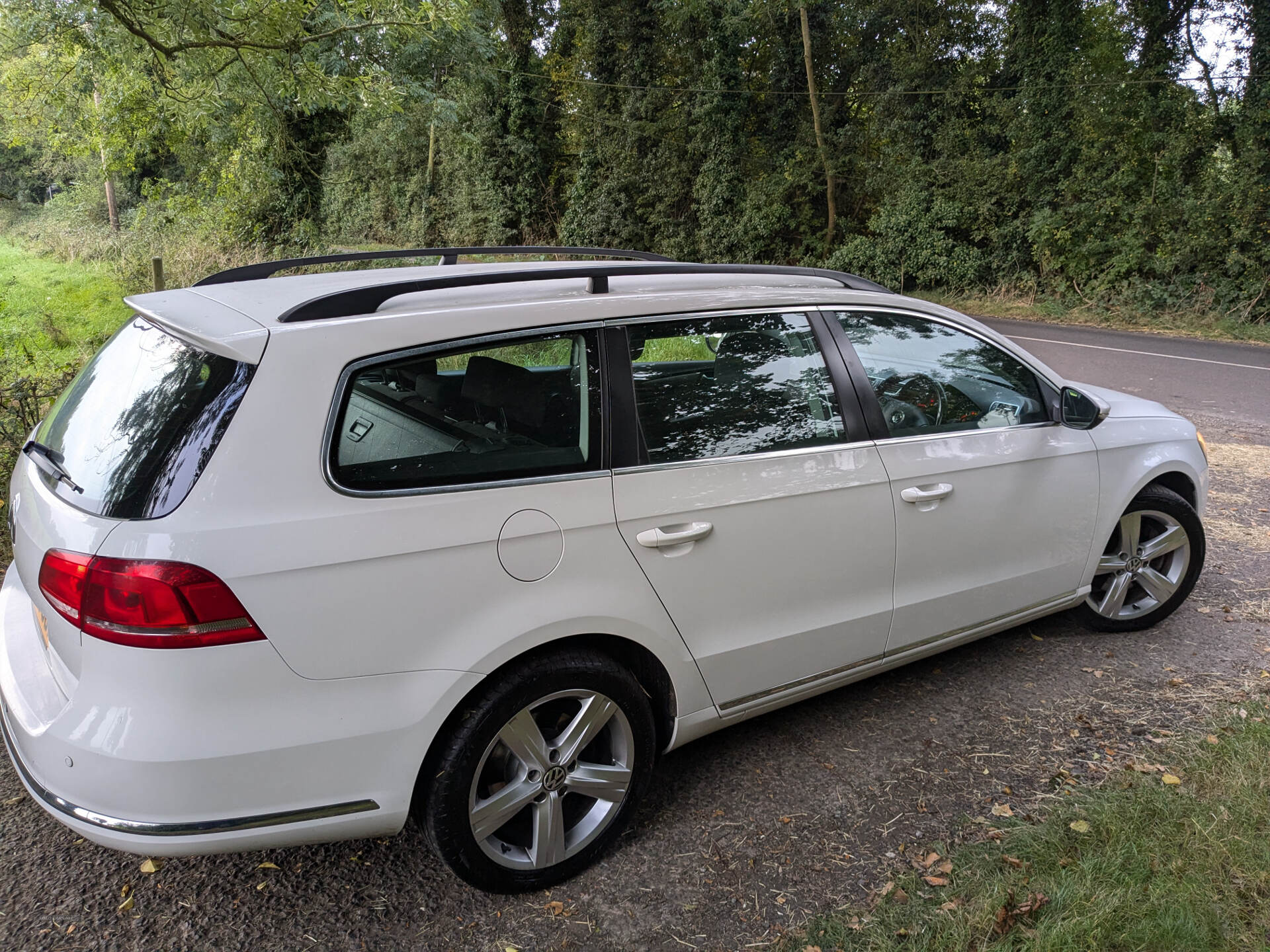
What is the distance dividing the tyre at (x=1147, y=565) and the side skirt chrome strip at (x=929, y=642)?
292mm

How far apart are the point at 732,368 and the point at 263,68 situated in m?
10.6

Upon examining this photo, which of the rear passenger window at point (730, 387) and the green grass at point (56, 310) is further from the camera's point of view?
the green grass at point (56, 310)

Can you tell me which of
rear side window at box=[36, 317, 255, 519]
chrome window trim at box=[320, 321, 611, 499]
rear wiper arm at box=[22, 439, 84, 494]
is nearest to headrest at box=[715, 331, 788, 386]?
chrome window trim at box=[320, 321, 611, 499]

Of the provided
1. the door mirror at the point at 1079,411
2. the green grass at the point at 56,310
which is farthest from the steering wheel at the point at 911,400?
the green grass at the point at 56,310

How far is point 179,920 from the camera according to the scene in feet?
8.43

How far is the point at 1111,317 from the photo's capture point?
63.2 feet

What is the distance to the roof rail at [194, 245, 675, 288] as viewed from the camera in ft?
10.8

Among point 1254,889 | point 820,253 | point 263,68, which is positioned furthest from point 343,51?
point 820,253

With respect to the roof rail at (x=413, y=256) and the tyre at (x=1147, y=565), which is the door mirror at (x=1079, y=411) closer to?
the tyre at (x=1147, y=565)

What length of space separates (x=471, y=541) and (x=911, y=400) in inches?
75.5

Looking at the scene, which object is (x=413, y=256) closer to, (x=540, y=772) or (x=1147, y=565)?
(x=540, y=772)

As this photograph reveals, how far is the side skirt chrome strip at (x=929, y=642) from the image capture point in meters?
3.12

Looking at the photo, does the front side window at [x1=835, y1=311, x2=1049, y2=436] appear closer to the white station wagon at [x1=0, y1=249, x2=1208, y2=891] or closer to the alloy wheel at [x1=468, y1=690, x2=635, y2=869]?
the white station wagon at [x1=0, y1=249, x2=1208, y2=891]

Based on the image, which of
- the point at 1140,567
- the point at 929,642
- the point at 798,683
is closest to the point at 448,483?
the point at 798,683
